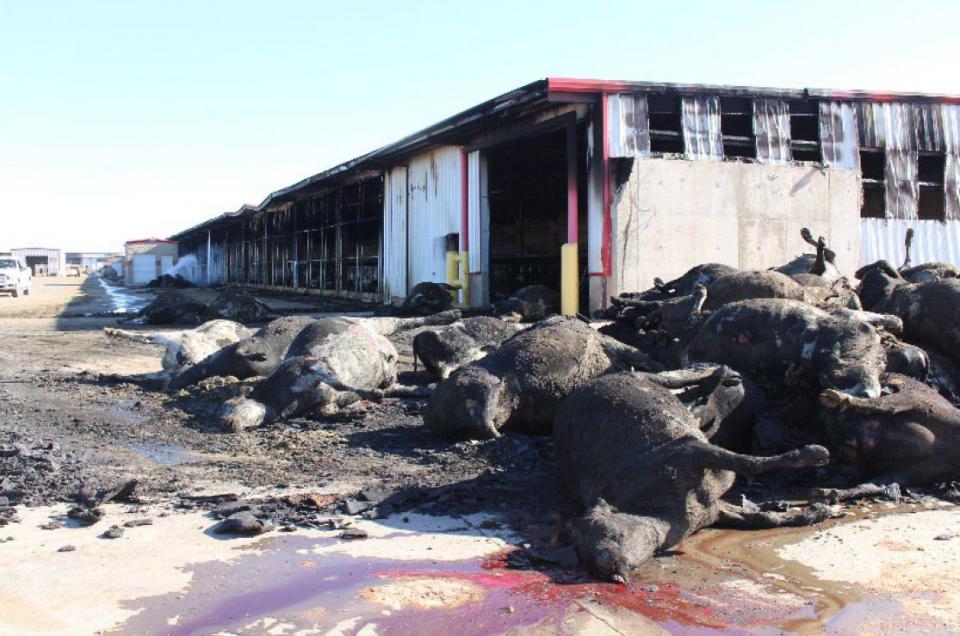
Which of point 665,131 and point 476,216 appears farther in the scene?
point 476,216

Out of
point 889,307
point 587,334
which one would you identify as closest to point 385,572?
point 587,334

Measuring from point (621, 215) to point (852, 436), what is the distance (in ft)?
34.1

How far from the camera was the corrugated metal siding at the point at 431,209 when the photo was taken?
2144 cm

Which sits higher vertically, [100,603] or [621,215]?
[621,215]

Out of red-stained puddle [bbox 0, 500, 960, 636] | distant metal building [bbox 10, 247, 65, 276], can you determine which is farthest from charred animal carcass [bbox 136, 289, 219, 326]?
distant metal building [bbox 10, 247, 65, 276]

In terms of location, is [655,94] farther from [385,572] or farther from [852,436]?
[385,572]

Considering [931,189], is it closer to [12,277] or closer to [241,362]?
[241,362]

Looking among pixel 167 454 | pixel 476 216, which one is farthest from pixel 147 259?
pixel 167 454

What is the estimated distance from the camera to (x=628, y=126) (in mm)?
16234

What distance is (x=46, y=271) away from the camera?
95.2 meters

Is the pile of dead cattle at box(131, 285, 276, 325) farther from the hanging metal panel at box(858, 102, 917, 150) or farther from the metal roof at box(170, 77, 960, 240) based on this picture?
the hanging metal panel at box(858, 102, 917, 150)

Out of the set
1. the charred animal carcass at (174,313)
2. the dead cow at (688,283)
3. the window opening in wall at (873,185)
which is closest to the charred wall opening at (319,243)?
the charred animal carcass at (174,313)

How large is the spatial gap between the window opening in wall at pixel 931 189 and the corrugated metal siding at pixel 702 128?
5587 mm

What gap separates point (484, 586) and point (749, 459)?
62.7 inches
